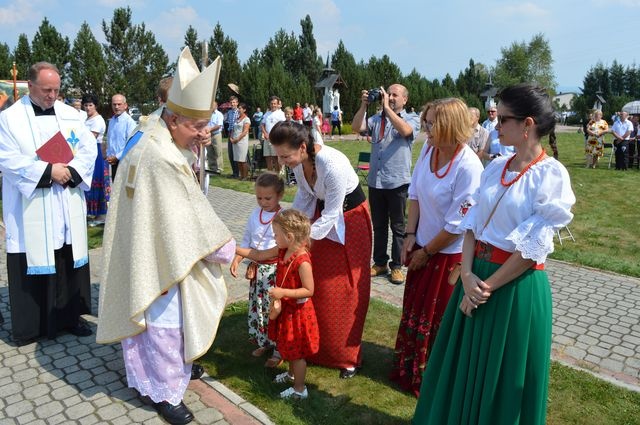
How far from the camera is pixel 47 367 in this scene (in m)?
3.99

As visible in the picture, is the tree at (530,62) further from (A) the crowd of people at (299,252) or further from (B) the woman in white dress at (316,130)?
(A) the crowd of people at (299,252)

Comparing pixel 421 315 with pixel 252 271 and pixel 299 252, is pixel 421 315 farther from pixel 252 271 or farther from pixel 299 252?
pixel 252 271

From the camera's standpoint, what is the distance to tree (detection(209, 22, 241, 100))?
1369 inches

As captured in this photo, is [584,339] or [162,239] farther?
[584,339]

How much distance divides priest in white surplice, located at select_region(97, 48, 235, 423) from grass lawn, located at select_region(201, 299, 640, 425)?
2.02ft

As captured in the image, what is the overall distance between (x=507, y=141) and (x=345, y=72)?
36246 millimetres

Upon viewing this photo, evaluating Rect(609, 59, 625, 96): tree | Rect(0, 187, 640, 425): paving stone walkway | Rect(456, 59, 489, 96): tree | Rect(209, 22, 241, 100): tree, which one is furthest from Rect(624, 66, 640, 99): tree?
Rect(0, 187, 640, 425): paving stone walkway

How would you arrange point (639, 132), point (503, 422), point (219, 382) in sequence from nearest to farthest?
point (503, 422) → point (219, 382) → point (639, 132)

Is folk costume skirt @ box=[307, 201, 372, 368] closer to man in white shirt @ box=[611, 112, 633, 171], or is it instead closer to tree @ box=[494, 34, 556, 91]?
man in white shirt @ box=[611, 112, 633, 171]

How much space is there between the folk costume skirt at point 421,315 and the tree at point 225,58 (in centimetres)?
3159

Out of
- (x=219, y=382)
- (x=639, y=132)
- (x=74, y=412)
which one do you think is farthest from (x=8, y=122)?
(x=639, y=132)

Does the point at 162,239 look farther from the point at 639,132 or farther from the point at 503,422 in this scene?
the point at 639,132

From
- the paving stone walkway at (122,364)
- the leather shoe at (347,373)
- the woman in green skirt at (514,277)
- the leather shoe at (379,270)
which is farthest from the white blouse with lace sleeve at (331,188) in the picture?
the leather shoe at (379,270)

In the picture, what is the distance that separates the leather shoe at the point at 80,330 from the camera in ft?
14.8
